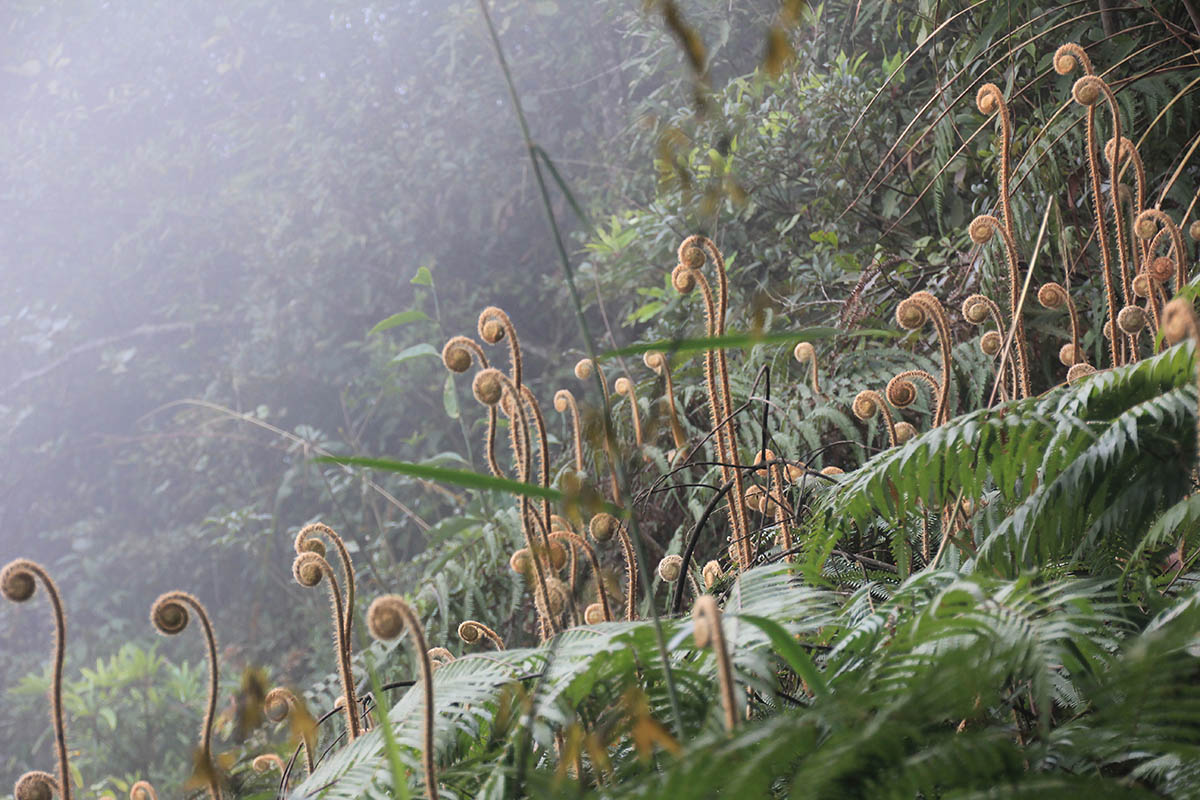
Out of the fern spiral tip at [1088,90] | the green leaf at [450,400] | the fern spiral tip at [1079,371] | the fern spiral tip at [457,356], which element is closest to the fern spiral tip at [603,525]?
the fern spiral tip at [457,356]

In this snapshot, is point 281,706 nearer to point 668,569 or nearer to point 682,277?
point 668,569

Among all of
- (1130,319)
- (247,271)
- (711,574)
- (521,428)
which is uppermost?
(247,271)

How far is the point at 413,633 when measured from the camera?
437 millimetres

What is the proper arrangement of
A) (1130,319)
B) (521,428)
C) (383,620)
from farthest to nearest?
1. (1130,319)
2. (521,428)
3. (383,620)

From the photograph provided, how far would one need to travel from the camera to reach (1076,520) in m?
0.74

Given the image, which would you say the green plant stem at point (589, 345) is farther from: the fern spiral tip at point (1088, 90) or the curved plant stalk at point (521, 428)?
the fern spiral tip at point (1088, 90)

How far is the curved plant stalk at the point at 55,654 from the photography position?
59 centimetres

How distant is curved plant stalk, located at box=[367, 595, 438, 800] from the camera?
431 mm

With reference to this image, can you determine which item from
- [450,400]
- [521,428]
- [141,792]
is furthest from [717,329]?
[450,400]

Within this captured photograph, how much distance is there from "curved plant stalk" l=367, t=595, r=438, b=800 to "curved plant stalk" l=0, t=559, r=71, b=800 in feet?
0.72

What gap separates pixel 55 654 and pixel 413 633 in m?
0.29

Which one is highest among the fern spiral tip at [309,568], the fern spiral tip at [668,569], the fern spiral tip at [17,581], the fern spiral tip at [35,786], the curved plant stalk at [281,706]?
the fern spiral tip at [17,581]

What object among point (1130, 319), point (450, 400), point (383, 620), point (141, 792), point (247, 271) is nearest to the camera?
point (383, 620)

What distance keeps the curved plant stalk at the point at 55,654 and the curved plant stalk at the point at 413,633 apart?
0.22 metres
